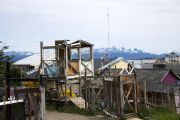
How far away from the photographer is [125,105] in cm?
1802

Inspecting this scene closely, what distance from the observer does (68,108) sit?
19.9m

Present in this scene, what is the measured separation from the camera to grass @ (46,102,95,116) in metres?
18.5

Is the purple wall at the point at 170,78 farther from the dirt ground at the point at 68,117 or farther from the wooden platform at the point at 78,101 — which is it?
the dirt ground at the point at 68,117

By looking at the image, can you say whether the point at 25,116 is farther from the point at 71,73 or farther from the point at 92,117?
the point at 71,73

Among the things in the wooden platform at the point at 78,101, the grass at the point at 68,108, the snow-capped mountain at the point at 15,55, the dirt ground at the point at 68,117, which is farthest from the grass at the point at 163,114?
the snow-capped mountain at the point at 15,55

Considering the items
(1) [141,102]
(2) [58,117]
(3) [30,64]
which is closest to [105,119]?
(2) [58,117]

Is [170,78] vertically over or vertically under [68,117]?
over

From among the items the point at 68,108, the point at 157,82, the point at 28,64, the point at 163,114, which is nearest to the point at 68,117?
the point at 68,108

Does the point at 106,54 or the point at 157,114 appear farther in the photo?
the point at 106,54

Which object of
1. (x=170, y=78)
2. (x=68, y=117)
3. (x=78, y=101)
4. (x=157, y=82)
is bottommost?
(x=68, y=117)

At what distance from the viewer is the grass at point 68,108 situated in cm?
1846

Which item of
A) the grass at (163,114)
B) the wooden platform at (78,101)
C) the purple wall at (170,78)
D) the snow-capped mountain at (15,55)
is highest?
the snow-capped mountain at (15,55)

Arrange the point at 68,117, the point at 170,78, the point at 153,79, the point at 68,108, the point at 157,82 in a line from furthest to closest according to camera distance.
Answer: the point at 170,78 < the point at 153,79 < the point at 157,82 < the point at 68,108 < the point at 68,117

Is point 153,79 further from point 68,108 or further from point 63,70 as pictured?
point 68,108
